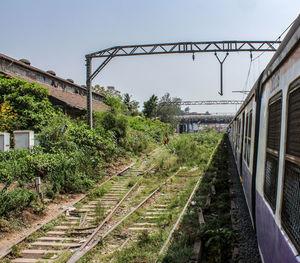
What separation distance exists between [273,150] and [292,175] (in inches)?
31.1

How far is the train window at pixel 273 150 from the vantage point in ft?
9.34

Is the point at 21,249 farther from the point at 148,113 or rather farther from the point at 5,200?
the point at 148,113

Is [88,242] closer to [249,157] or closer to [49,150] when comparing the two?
[249,157]

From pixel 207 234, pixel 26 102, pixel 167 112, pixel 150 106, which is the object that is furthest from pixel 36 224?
pixel 167 112

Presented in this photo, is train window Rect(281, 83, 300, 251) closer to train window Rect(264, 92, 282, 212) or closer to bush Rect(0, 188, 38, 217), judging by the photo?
train window Rect(264, 92, 282, 212)

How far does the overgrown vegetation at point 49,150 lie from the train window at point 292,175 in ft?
21.3

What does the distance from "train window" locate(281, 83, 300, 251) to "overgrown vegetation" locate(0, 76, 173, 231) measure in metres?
6.48

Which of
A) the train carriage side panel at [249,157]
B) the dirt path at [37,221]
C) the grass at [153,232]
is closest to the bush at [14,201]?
the dirt path at [37,221]

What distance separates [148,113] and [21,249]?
40862 millimetres

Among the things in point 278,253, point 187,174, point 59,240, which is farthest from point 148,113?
point 278,253

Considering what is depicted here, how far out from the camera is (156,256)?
509 cm

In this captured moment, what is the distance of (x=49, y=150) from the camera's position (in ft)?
41.2

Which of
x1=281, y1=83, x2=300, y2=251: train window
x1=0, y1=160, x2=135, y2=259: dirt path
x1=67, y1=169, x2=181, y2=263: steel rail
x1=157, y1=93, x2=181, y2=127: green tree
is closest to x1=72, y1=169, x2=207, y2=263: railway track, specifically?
x1=67, y1=169, x2=181, y2=263: steel rail

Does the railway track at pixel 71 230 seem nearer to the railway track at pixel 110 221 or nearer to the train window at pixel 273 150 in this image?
the railway track at pixel 110 221
